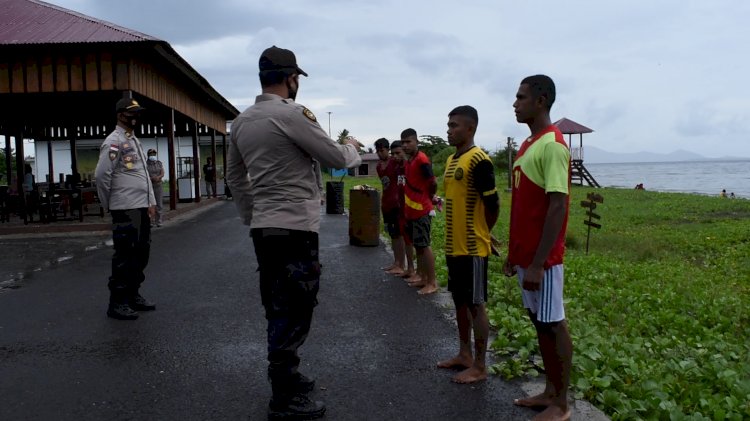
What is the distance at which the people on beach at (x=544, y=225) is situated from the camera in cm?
326

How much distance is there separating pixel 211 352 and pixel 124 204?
1934mm

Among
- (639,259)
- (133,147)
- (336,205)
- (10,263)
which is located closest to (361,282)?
(133,147)

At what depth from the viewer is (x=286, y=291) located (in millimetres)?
3545

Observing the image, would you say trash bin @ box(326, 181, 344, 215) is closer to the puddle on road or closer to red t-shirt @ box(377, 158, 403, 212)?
the puddle on road

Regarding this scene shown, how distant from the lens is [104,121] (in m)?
22.7

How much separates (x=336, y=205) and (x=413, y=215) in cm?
1151

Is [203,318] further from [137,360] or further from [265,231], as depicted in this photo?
[265,231]

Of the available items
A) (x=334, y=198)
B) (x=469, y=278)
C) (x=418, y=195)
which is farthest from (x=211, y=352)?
(x=334, y=198)

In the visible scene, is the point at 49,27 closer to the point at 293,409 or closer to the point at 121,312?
the point at 121,312

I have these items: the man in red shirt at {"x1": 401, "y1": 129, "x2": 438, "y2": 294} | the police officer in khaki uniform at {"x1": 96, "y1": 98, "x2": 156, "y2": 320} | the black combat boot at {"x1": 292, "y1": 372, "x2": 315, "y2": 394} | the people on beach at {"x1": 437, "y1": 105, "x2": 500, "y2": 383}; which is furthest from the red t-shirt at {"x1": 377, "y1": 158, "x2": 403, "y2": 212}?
the black combat boot at {"x1": 292, "y1": 372, "x2": 315, "y2": 394}

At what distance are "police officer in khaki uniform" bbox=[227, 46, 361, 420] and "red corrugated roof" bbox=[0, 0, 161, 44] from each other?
9607 millimetres

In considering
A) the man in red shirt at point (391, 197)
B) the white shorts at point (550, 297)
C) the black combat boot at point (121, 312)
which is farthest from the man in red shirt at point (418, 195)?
the white shorts at point (550, 297)

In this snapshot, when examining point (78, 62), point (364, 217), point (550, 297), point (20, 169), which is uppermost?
point (78, 62)

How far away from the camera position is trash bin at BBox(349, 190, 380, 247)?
10625mm
